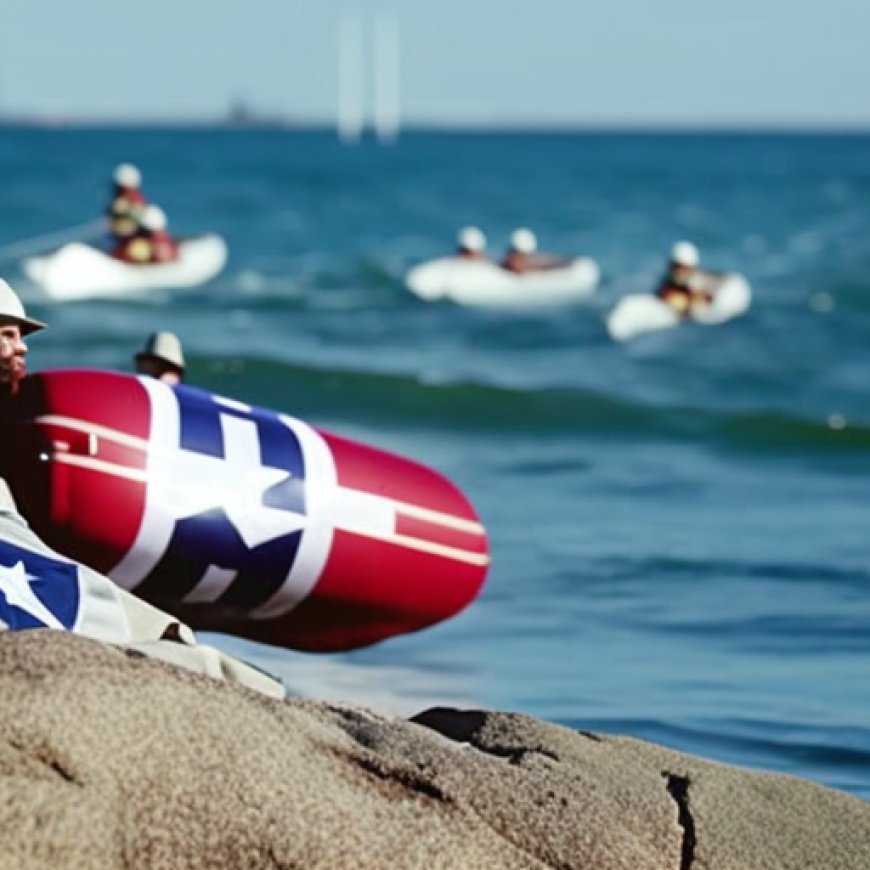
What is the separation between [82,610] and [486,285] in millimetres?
25750

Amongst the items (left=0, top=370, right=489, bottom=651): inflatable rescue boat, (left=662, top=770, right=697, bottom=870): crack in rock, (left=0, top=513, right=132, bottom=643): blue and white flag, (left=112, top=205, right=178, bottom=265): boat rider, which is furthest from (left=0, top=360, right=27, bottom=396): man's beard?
(left=112, top=205, right=178, bottom=265): boat rider

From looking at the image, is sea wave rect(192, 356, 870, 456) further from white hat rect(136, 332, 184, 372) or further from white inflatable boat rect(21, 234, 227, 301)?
white hat rect(136, 332, 184, 372)

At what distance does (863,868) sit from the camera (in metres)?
5.23

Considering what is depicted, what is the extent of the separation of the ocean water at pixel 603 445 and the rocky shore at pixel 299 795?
2.58 metres

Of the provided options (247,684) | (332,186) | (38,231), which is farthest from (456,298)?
(332,186)

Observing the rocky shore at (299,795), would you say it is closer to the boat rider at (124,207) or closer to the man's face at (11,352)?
the man's face at (11,352)

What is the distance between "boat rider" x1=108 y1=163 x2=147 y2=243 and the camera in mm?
29984

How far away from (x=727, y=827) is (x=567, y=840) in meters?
0.39

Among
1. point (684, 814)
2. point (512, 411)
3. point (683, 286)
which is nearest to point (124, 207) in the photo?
point (683, 286)

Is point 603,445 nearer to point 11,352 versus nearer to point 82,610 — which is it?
point 11,352

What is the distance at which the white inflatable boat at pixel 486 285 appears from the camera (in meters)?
30.8

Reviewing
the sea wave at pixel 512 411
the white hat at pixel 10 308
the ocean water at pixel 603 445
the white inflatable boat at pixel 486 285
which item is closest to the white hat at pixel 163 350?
the ocean water at pixel 603 445

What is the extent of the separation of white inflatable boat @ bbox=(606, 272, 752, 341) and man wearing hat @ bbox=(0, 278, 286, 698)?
20997mm

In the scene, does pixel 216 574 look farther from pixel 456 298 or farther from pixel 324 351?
pixel 456 298
